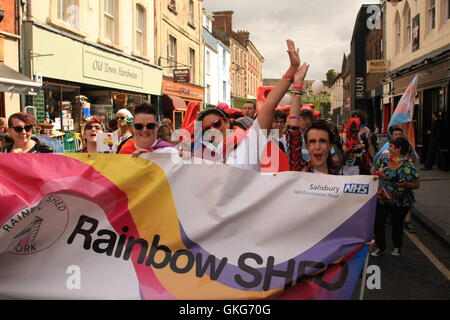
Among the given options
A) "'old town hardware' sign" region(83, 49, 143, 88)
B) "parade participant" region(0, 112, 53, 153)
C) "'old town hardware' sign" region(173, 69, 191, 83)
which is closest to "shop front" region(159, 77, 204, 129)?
"'old town hardware' sign" region(173, 69, 191, 83)

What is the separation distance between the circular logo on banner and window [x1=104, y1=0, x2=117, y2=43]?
1431 cm

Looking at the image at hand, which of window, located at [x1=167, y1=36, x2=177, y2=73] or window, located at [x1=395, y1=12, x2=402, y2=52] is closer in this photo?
window, located at [x1=395, y1=12, x2=402, y2=52]

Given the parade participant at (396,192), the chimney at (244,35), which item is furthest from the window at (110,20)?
the chimney at (244,35)

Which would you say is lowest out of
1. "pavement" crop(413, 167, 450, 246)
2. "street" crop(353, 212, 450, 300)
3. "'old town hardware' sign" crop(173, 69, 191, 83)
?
"street" crop(353, 212, 450, 300)

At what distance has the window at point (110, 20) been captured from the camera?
1642 cm

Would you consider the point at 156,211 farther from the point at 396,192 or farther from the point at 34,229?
the point at 396,192

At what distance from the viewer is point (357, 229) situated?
9.17 ft

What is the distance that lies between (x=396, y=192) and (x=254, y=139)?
3180 millimetres

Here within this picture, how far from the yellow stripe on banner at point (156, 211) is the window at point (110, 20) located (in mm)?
14249

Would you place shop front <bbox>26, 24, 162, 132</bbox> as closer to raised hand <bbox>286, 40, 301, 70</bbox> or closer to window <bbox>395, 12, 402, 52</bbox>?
raised hand <bbox>286, 40, 301, 70</bbox>

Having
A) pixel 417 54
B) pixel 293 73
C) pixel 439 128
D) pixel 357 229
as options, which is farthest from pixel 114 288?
pixel 417 54

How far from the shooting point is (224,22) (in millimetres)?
42875

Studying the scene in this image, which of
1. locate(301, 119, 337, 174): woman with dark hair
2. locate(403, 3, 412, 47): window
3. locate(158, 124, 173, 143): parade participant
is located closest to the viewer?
locate(301, 119, 337, 174): woman with dark hair

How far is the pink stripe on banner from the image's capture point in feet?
10.3
